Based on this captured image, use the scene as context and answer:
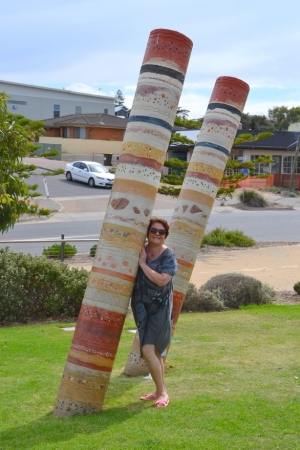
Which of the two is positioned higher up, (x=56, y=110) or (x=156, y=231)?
(x=56, y=110)

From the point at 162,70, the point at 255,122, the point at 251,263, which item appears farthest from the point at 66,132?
the point at 162,70

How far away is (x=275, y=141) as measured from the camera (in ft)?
165

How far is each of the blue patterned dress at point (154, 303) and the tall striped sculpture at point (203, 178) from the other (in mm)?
1317

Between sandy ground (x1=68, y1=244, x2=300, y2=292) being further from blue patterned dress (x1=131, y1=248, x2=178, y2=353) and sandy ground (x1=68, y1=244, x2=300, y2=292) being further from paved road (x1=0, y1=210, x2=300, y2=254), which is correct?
blue patterned dress (x1=131, y1=248, x2=178, y2=353)

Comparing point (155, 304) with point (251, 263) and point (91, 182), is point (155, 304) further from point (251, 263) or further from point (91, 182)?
point (91, 182)

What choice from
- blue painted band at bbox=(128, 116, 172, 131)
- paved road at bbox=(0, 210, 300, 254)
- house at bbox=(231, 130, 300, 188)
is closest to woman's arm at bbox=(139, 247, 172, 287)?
blue painted band at bbox=(128, 116, 172, 131)

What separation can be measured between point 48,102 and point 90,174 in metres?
31.9

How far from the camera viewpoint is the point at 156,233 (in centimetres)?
611

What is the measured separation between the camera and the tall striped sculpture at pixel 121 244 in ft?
19.7

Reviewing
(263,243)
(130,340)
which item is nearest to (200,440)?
(130,340)

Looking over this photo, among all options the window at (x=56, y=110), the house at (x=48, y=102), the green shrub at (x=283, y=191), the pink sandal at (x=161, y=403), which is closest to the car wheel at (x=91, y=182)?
the green shrub at (x=283, y=191)

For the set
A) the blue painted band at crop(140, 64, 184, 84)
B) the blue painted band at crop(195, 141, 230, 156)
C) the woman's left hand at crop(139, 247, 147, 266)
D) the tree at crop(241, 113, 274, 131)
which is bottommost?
the woman's left hand at crop(139, 247, 147, 266)

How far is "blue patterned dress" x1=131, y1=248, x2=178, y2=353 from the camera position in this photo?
6.07 m

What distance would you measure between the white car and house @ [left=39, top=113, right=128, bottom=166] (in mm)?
11980
